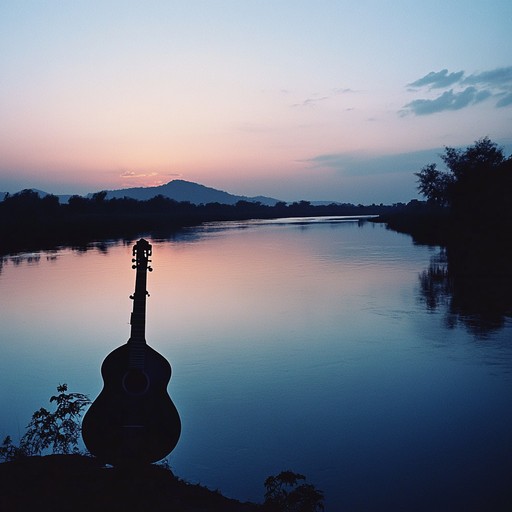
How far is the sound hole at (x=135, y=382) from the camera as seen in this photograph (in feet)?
17.4

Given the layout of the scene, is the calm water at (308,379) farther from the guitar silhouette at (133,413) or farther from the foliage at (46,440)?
the guitar silhouette at (133,413)

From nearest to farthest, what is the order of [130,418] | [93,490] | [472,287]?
[93,490]
[130,418]
[472,287]

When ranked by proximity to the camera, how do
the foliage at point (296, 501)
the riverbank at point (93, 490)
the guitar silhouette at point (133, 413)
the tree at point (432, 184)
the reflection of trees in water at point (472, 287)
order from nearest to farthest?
1. the riverbank at point (93, 490)
2. the foliage at point (296, 501)
3. the guitar silhouette at point (133, 413)
4. the reflection of trees in water at point (472, 287)
5. the tree at point (432, 184)

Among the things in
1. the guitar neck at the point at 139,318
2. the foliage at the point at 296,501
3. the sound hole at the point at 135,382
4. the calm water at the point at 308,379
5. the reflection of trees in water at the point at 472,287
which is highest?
the guitar neck at the point at 139,318

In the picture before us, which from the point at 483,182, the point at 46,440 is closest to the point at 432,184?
the point at 483,182

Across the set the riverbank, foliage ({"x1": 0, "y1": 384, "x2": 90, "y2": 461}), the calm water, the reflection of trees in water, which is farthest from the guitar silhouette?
the reflection of trees in water

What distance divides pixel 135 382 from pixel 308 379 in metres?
5.37

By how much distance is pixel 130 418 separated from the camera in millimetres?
5230

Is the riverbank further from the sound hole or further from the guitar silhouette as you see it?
the sound hole

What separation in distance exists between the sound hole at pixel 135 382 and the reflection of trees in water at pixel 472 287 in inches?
406

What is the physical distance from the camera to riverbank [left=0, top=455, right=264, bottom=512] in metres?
4.81

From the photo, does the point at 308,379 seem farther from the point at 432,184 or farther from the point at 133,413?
the point at 432,184

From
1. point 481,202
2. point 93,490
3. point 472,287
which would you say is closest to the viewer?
point 93,490

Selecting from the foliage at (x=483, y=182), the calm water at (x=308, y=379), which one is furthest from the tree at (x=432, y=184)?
the calm water at (x=308, y=379)
